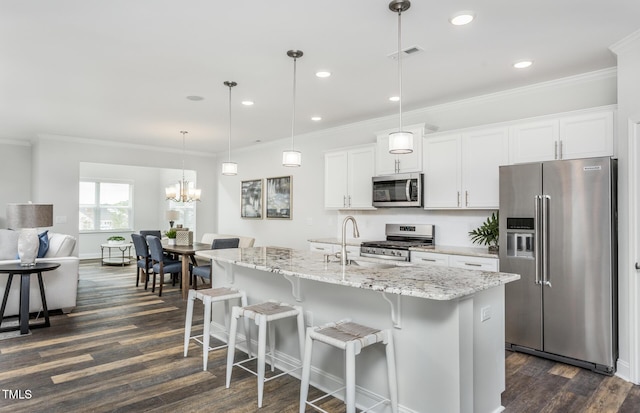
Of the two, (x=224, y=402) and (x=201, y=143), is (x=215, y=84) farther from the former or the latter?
(x=201, y=143)

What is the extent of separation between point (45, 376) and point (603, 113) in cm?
487

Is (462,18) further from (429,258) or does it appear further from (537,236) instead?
(429,258)

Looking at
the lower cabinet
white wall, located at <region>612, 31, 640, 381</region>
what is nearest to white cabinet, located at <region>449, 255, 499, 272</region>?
the lower cabinet

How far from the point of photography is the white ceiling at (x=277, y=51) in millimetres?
2566

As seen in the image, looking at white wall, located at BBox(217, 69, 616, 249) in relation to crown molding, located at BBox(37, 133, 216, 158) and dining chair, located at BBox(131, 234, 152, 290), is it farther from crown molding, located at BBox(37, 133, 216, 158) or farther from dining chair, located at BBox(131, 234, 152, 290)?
dining chair, located at BBox(131, 234, 152, 290)

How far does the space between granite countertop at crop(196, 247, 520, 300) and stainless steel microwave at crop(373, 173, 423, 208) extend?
187 cm

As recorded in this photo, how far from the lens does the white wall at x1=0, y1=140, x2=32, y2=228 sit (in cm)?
735

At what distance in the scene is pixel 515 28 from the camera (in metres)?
2.80

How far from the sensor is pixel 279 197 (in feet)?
23.6

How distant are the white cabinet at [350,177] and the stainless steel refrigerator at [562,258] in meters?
1.89

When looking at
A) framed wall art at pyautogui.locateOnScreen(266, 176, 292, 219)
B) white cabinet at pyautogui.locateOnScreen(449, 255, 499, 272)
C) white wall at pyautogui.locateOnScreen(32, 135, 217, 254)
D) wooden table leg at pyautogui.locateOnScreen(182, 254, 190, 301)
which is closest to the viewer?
white cabinet at pyautogui.locateOnScreen(449, 255, 499, 272)

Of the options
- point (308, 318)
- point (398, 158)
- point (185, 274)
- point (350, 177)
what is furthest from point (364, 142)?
point (308, 318)

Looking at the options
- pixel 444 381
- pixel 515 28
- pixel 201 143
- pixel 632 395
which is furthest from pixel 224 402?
pixel 201 143

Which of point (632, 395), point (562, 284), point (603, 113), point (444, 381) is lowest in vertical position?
point (632, 395)
